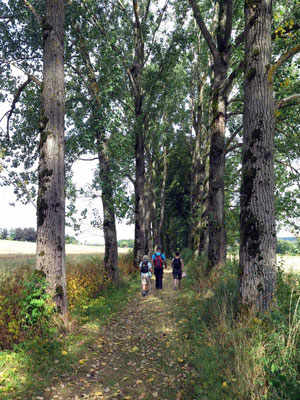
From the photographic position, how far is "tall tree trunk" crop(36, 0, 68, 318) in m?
6.68

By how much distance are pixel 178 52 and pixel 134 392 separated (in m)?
15.9

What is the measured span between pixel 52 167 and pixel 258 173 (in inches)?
192

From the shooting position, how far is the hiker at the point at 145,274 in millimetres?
11766

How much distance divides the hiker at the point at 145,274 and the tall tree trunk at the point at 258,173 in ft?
21.5

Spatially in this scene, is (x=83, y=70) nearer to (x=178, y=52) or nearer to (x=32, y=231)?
(x=178, y=52)

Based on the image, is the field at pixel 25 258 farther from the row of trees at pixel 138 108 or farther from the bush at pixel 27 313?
the bush at pixel 27 313

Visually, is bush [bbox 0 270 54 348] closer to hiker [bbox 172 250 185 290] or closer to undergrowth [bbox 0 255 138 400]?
undergrowth [bbox 0 255 138 400]

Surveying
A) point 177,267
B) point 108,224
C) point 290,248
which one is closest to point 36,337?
point 108,224

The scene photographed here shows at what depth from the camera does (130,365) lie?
5.74m

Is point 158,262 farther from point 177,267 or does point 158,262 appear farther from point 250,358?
point 250,358

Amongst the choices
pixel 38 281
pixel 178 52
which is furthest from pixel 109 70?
pixel 38 281

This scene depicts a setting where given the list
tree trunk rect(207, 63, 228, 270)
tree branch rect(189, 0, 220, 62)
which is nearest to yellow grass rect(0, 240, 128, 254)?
tree trunk rect(207, 63, 228, 270)

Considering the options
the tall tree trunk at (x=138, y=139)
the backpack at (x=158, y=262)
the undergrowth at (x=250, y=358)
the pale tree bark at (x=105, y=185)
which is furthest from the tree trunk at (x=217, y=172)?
the tall tree trunk at (x=138, y=139)

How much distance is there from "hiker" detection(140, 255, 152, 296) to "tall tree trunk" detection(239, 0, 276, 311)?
656 cm
